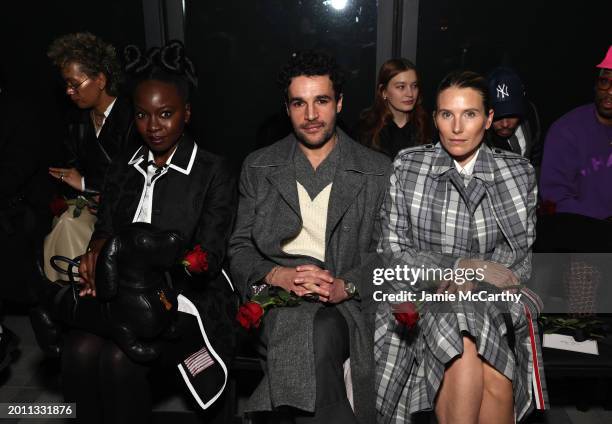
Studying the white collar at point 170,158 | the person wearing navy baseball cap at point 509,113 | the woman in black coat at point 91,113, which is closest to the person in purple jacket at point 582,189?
the person wearing navy baseball cap at point 509,113

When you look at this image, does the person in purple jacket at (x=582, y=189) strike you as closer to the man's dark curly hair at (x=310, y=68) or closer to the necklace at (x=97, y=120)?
the man's dark curly hair at (x=310, y=68)

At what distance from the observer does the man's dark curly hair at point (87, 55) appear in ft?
11.3

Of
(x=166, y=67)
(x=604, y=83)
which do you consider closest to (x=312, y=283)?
(x=166, y=67)

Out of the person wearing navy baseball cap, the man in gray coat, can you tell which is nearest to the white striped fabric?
the man in gray coat

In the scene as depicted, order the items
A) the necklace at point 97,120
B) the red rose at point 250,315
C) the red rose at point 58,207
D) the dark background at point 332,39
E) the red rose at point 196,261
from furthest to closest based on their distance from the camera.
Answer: the dark background at point 332,39
the necklace at point 97,120
the red rose at point 58,207
the red rose at point 196,261
the red rose at point 250,315

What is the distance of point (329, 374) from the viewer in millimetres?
2482

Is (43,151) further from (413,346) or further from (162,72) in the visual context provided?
(413,346)

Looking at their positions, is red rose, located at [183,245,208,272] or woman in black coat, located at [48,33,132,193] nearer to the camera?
red rose, located at [183,245,208,272]

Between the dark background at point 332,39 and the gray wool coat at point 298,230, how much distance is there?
4.58ft

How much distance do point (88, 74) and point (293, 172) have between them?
4.54 ft

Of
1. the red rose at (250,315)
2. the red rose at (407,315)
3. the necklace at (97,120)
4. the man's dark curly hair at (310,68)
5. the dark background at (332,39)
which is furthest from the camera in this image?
the dark background at (332,39)

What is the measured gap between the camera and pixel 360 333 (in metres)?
2.66

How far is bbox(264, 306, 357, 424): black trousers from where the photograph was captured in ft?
8.02

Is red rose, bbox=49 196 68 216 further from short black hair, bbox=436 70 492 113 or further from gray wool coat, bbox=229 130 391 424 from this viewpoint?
short black hair, bbox=436 70 492 113
